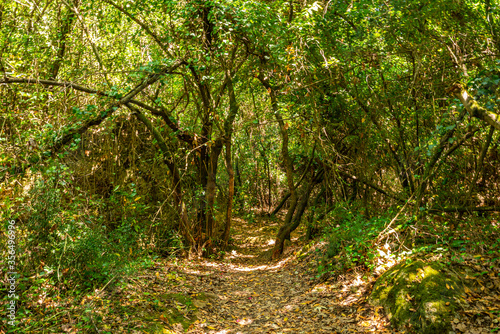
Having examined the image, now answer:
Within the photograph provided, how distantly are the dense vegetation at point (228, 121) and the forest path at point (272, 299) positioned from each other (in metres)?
0.54

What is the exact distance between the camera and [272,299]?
572 cm

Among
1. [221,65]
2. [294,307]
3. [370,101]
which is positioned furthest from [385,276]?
[221,65]

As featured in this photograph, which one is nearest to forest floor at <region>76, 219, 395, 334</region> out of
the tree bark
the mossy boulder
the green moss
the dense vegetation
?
the green moss

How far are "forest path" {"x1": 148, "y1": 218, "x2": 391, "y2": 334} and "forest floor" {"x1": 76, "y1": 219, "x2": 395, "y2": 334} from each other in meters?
0.01

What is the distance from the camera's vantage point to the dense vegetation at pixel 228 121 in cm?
429

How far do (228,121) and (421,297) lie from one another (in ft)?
17.1

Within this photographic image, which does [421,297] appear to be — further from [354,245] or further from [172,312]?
[172,312]

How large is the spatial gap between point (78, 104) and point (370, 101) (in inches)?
207

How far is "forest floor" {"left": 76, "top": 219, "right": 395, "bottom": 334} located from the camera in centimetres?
423

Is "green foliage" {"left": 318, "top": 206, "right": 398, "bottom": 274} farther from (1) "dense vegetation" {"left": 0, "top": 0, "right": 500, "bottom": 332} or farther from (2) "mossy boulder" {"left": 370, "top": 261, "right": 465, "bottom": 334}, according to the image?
(2) "mossy boulder" {"left": 370, "top": 261, "right": 465, "bottom": 334}

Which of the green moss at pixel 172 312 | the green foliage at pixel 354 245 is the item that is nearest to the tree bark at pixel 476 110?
the green foliage at pixel 354 245

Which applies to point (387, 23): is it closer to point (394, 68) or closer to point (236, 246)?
point (394, 68)

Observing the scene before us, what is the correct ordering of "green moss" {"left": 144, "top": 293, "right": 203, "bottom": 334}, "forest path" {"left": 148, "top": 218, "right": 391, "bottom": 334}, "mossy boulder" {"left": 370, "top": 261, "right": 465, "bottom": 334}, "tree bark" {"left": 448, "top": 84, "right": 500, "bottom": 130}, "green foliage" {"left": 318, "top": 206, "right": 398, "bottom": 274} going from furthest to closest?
1. "green foliage" {"left": 318, "top": 206, "right": 398, "bottom": 274}
2. "forest path" {"left": 148, "top": 218, "right": 391, "bottom": 334}
3. "green moss" {"left": 144, "top": 293, "right": 203, "bottom": 334}
4. "mossy boulder" {"left": 370, "top": 261, "right": 465, "bottom": 334}
5. "tree bark" {"left": 448, "top": 84, "right": 500, "bottom": 130}

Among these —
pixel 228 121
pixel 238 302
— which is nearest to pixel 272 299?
pixel 238 302
